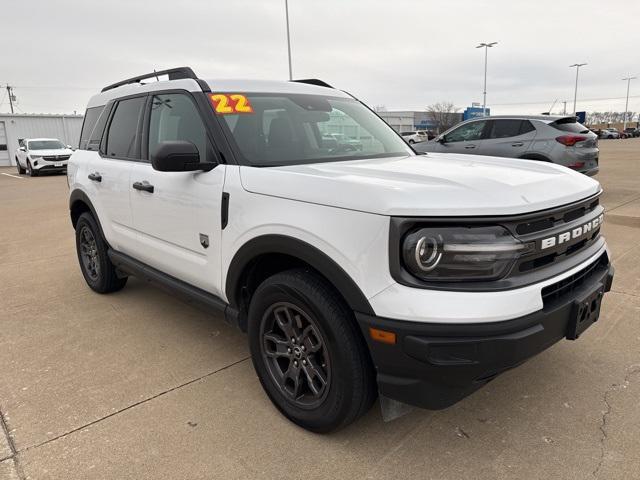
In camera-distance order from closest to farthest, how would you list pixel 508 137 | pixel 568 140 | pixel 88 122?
pixel 88 122 → pixel 568 140 → pixel 508 137

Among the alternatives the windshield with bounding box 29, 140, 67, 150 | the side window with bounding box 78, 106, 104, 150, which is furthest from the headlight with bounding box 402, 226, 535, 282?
the windshield with bounding box 29, 140, 67, 150

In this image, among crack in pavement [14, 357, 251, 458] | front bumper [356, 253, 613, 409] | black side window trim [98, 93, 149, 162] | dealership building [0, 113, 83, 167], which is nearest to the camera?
front bumper [356, 253, 613, 409]

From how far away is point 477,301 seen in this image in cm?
193

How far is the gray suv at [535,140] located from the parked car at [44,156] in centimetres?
1757

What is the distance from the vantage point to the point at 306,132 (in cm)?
325

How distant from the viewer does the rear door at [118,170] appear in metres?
3.78

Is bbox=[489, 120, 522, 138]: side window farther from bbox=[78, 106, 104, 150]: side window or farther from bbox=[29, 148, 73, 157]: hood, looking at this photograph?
bbox=[29, 148, 73, 157]: hood

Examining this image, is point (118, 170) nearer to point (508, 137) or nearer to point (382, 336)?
point (382, 336)

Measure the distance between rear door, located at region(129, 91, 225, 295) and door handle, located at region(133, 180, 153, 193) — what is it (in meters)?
0.01

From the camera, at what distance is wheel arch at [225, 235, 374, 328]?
6.97 feet

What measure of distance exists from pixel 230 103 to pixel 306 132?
519mm

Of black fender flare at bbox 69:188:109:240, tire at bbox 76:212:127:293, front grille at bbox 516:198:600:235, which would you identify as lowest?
tire at bbox 76:212:127:293

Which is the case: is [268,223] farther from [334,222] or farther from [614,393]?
[614,393]

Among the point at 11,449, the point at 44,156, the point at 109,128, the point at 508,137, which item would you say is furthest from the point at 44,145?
the point at 11,449
